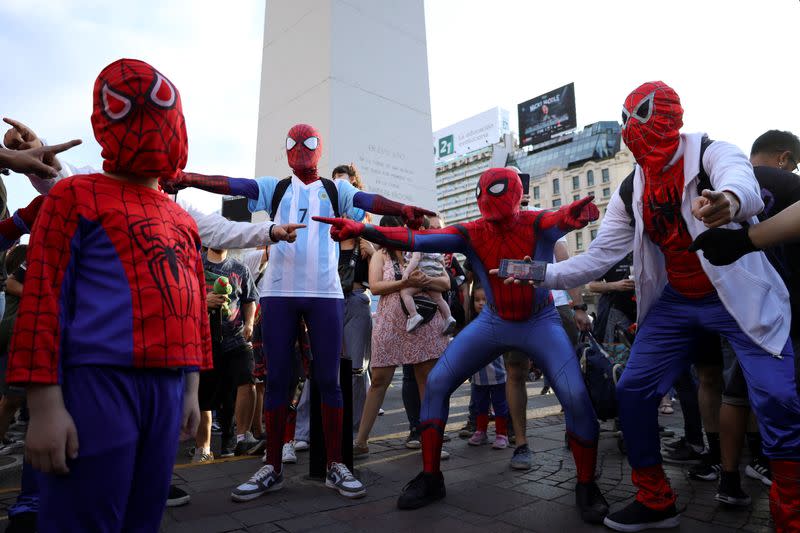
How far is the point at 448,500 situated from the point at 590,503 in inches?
32.3

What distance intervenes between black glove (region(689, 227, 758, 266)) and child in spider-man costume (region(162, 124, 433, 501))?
1632mm

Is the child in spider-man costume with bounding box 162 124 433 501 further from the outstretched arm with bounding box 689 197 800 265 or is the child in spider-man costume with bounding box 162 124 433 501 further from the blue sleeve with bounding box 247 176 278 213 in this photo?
the outstretched arm with bounding box 689 197 800 265

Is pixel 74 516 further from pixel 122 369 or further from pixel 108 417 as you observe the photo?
Answer: pixel 122 369

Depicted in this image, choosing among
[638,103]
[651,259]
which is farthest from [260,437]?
[638,103]

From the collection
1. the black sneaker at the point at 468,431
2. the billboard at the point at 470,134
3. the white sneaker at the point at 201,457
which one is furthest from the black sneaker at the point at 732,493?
the billboard at the point at 470,134

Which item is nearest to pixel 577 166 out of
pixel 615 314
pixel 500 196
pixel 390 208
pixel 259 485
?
pixel 615 314

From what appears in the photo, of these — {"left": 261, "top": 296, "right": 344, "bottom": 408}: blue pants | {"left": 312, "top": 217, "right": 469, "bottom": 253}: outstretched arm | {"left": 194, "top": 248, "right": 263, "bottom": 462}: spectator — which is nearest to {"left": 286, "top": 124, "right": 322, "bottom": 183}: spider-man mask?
{"left": 312, "top": 217, "right": 469, "bottom": 253}: outstretched arm

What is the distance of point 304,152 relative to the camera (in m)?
3.67

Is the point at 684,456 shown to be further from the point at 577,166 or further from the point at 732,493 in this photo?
the point at 577,166

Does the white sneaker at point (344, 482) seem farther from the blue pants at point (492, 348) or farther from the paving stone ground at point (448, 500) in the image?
the blue pants at point (492, 348)

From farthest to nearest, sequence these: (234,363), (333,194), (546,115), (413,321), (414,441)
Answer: (546,115) < (414,441) < (413,321) < (234,363) < (333,194)

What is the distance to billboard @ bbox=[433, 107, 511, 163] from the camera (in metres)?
83.4

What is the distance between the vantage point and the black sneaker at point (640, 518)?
2.73m

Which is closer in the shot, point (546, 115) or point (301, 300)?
point (301, 300)
